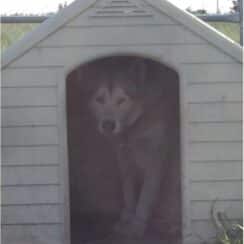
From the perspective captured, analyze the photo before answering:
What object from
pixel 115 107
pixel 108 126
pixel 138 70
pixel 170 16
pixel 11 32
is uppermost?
pixel 11 32

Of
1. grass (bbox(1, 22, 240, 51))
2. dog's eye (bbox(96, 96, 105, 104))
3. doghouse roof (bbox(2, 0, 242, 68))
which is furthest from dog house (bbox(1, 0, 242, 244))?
grass (bbox(1, 22, 240, 51))

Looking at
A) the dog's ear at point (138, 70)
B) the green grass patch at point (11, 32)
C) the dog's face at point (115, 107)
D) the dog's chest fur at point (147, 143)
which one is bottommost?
the dog's chest fur at point (147, 143)

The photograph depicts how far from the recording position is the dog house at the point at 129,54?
190 inches

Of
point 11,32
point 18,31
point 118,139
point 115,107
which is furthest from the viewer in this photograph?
point 18,31

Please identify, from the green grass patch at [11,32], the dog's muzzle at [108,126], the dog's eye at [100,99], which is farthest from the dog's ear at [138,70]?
the green grass patch at [11,32]

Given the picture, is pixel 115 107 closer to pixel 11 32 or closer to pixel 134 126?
pixel 134 126

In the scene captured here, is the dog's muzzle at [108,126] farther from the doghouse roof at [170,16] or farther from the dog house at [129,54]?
the doghouse roof at [170,16]

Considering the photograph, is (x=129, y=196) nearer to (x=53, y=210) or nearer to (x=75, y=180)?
(x=75, y=180)

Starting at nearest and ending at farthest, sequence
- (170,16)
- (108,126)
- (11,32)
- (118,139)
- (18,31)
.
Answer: (170,16) < (108,126) < (118,139) < (11,32) < (18,31)

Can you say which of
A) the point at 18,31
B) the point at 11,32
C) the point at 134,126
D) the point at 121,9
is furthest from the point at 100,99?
the point at 18,31

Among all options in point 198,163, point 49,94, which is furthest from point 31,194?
point 198,163

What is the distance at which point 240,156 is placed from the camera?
4867 millimetres

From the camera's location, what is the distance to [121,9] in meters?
4.83

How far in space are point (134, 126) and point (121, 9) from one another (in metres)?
0.96
